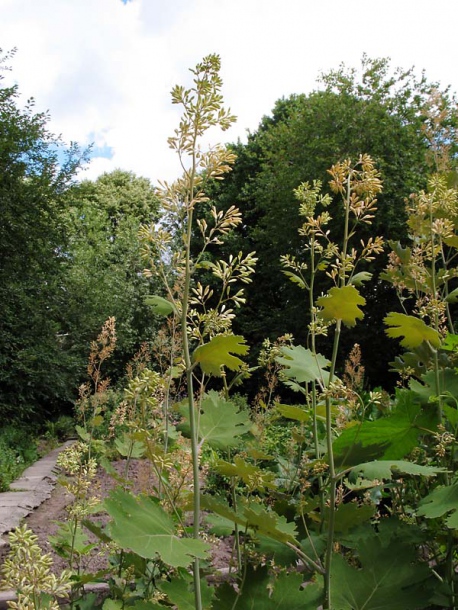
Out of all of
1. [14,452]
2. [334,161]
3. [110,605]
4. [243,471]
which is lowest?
[14,452]

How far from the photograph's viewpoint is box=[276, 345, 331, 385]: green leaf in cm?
121

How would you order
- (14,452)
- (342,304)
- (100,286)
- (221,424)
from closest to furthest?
(342,304), (221,424), (14,452), (100,286)

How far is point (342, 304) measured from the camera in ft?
3.63

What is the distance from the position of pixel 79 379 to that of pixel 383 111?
989cm

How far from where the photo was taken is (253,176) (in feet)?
60.7

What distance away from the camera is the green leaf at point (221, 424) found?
1176 millimetres

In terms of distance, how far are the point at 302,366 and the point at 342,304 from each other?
23cm

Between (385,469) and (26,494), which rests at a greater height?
(385,469)

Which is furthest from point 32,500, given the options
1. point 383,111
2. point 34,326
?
point 383,111

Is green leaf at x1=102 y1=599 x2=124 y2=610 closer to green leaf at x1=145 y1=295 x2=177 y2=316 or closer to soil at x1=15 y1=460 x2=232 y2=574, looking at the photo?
green leaf at x1=145 y1=295 x2=177 y2=316

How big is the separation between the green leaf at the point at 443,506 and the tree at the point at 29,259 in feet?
28.7

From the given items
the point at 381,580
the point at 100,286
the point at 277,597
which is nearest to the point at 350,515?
the point at 381,580

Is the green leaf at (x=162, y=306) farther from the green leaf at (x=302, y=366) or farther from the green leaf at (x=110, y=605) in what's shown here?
the green leaf at (x=110, y=605)

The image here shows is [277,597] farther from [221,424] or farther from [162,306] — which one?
[162,306]
